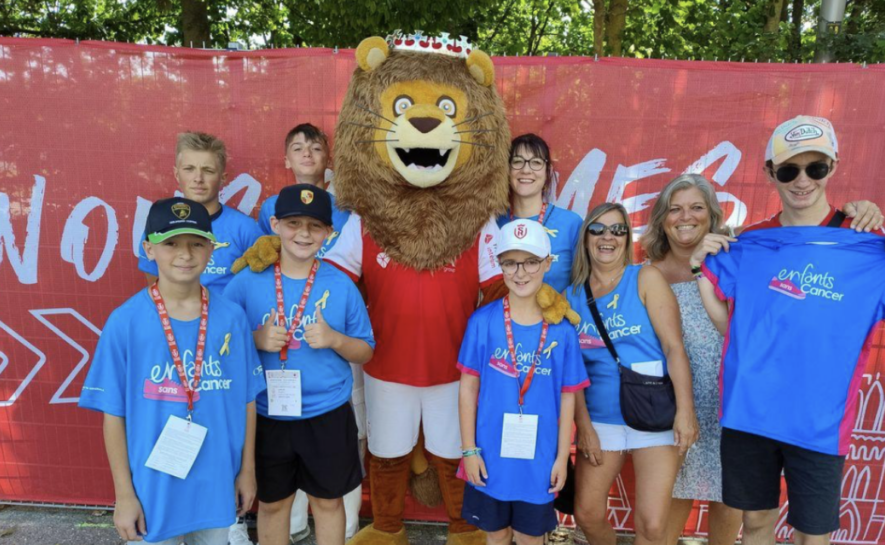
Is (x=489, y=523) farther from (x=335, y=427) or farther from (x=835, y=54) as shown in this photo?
(x=835, y=54)

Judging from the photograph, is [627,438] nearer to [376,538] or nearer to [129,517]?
[376,538]

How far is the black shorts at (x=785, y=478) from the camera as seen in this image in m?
2.18

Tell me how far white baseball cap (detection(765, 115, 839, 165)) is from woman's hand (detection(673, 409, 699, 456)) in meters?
1.10

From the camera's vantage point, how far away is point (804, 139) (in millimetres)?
2121

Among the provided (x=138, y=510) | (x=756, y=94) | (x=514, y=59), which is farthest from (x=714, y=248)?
(x=138, y=510)

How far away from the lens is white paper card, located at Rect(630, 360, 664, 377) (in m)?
2.43

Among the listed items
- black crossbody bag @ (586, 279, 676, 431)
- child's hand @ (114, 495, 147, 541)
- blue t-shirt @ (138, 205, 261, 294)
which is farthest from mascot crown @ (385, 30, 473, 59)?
child's hand @ (114, 495, 147, 541)

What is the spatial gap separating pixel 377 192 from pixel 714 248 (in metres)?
1.56

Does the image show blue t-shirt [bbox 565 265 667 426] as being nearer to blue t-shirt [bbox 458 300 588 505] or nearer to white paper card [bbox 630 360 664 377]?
white paper card [bbox 630 360 664 377]

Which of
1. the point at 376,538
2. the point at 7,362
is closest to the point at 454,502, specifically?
the point at 376,538

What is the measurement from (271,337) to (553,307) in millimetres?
1181

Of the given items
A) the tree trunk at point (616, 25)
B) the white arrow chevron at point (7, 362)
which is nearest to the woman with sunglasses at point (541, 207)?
the white arrow chevron at point (7, 362)

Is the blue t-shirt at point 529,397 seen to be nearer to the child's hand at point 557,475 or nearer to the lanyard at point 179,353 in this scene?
the child's hand at point 557,475

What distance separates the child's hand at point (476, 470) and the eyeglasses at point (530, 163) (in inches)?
56.2
